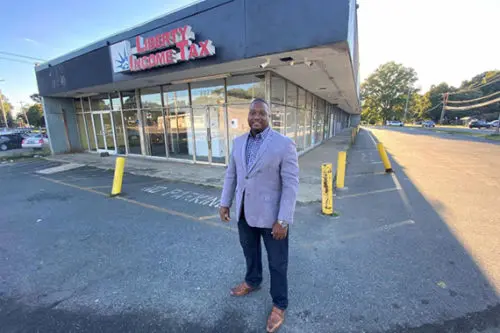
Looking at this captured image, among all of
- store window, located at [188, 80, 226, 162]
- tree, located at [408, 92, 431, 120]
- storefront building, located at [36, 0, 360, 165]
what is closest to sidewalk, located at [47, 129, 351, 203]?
storefront building, located at [36, 0, 360, 165]

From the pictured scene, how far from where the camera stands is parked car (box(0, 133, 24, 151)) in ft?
59.3

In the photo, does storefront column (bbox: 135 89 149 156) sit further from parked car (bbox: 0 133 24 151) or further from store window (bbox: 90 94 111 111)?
parked car (bbox: 0 133 24 151)

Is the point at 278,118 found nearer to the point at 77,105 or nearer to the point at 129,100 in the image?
the point at 129,100

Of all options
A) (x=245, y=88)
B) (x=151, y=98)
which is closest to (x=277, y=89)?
(x=245, y=88)

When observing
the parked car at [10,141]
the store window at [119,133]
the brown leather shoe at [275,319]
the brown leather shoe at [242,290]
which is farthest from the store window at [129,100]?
the parked car at [10,141]

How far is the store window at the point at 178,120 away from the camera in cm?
972

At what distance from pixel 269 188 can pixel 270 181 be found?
65mm

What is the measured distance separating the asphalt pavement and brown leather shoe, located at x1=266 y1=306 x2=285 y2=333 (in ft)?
0.34

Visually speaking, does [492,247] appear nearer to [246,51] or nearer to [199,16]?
[246,51]

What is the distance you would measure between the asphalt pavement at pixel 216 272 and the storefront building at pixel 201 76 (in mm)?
3957

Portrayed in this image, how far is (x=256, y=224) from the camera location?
207 centimetres

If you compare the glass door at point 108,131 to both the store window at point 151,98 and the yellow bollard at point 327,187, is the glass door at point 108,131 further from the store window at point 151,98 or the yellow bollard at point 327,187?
the yellow bollard at point 327,187

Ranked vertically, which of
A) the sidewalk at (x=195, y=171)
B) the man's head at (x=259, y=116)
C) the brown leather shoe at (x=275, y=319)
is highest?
the man's head at (x=259, y=116)

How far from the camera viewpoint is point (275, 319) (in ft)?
6.93
